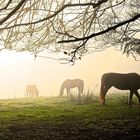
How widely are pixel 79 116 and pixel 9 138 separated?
13.2ft

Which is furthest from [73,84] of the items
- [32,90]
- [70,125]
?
[70,125]

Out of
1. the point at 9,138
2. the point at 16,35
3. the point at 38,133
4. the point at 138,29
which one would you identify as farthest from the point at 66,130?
the point at 138,29

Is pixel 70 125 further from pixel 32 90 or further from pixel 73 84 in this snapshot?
pixel 32 90

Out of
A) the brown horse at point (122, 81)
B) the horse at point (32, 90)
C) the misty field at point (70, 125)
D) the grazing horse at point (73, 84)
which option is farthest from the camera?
the horse at point (32, 90)

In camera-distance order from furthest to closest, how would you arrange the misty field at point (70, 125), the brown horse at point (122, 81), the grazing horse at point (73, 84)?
1. the grazing horse at point (73, 84)
2. the brown horse at point (122, 81)
3. the misty field at point (70, 125)

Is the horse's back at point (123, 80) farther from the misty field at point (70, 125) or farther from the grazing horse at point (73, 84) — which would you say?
the grazing horse at point (73, 84)

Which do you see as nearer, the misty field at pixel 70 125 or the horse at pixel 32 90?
the misty field at pixel 70 125

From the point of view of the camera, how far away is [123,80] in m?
19.2

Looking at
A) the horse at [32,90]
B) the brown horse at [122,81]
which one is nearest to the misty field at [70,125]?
the brown horse at [122,81]

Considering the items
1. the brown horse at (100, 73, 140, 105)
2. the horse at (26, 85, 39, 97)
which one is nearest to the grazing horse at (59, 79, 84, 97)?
the horse at (26, 85, 39, 97)

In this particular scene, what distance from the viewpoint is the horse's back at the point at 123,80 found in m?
18.9

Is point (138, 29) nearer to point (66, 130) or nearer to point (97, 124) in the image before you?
point (97, 124)

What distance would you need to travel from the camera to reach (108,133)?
10242 mm

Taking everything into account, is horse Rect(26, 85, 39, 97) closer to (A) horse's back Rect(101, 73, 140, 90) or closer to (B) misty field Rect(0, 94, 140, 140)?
(A) horse's back Rect(101, 73, 140, 90)
